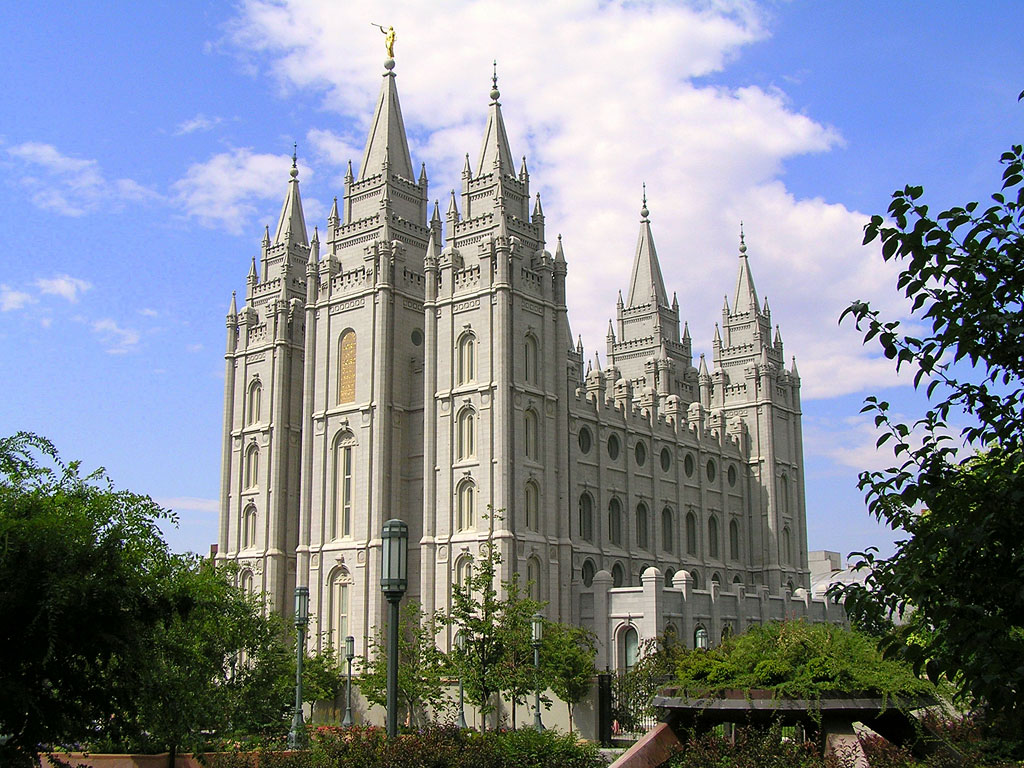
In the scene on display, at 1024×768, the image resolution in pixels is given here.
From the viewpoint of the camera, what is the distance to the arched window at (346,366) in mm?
50875

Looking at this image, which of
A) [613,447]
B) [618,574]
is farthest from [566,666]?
[613,447]

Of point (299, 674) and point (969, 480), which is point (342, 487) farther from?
point (969, 480)

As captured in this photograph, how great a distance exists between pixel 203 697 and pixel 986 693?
17.8m

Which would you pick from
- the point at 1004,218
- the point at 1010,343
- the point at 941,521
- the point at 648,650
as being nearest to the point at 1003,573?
the point at 941,521

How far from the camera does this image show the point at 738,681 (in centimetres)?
1302

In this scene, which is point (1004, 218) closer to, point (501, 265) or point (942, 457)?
point (942, 457)

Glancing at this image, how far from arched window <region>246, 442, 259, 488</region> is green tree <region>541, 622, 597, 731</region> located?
24427 mm

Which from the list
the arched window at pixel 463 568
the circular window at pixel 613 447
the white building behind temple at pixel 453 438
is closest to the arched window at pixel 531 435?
the white building behind temple at pixel 453 438

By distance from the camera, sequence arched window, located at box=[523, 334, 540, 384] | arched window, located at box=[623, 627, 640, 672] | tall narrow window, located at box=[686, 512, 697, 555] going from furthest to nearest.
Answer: tall narrow window, located at box=[686, 512, 697, 555] → arched window, located at box=[523, 334, 540, 384] → arched window, located at box=[623, 627, 640, 672]

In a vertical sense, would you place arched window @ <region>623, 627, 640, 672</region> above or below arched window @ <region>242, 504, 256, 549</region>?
below

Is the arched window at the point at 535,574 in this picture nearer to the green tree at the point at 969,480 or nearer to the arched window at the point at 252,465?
the arched window at the point at 252,465

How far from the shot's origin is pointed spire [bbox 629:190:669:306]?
2712 inches

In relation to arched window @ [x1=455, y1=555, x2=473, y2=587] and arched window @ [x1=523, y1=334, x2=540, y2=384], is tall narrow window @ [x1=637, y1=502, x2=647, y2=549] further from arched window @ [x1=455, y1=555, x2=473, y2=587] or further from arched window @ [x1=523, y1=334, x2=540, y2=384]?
arched window @ [x1=455, y1=555, x2=473, y2=587]

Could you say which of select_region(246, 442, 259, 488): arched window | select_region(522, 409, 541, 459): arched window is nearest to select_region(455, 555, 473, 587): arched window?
select_region(522, 409, 541, 459): arched window
